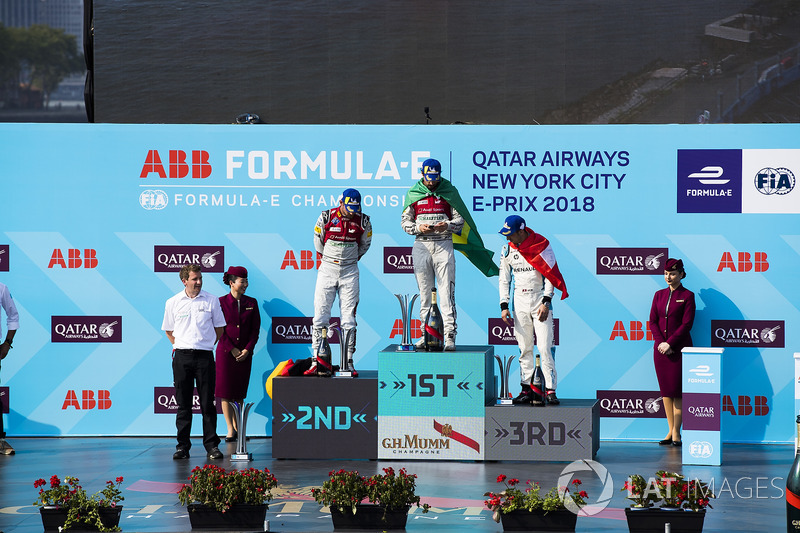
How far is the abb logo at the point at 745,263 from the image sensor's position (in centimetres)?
1024

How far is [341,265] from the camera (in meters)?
9.41

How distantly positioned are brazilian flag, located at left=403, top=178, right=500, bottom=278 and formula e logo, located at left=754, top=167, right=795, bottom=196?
2.65 metres

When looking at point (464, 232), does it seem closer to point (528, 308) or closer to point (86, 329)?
point (528, 308)

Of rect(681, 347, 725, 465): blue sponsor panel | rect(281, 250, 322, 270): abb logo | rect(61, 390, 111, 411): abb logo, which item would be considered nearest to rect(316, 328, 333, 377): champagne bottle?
rect(281, 250, 322, 270): abb logo

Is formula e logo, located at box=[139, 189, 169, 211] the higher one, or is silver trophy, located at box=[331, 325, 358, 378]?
formula e logo, located at box=[139, 189, 169, 211]

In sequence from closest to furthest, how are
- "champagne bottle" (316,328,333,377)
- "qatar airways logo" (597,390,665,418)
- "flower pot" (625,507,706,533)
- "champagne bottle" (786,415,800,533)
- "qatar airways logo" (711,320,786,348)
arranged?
"champagne bottle" (786,415,800,533) < "flower pot" (625,507,706,533) < "champagne bottle" (316,328,333,377) < "qatar airways logo" (711,320,786,348) < "qatar airways logo" (597,390,665,418)

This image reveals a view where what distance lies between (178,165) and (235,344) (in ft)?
6.10

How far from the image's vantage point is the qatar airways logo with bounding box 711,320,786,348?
33.5 ft

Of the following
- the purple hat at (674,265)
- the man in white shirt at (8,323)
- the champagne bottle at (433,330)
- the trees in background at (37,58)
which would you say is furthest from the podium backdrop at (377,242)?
the trees in background at (37,58)

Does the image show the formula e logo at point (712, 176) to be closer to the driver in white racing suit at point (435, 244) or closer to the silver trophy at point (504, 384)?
the driver in white racing suit at point (435, 244)

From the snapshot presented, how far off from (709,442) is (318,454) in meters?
3.21

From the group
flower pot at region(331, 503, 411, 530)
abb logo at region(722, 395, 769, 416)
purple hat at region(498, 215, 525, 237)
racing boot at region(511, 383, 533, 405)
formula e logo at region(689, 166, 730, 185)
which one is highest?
formula e logo at region(689, 166, 730, 185)

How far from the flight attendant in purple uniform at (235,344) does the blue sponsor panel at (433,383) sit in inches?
64.7

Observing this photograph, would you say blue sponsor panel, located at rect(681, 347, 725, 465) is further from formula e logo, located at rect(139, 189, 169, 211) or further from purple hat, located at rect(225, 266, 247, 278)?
formula e logo, located at rect(139, 189, 169, 211)
